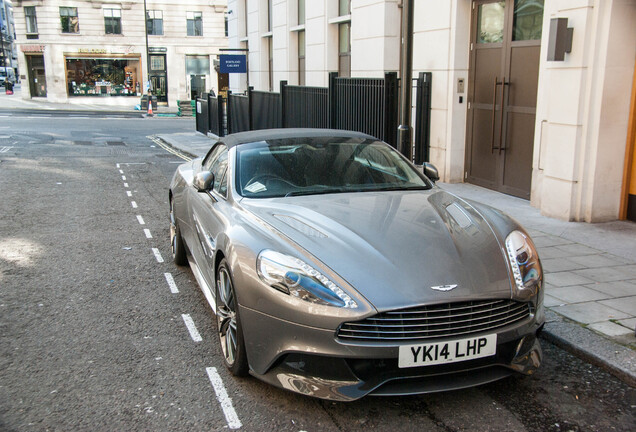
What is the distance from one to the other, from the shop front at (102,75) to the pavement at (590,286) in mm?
44881

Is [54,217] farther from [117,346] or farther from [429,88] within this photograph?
[429,88]

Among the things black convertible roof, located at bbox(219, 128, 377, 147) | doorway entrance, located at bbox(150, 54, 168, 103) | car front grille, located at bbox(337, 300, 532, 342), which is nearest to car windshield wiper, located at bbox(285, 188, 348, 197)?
black convertible roof, located at bbox(219, 128, 377, 147)

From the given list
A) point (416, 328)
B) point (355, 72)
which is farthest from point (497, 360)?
point (355, 72)

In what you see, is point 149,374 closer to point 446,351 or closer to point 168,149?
point 446,351

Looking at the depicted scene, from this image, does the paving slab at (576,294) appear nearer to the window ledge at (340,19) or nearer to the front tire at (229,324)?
the front tire at (229,324)

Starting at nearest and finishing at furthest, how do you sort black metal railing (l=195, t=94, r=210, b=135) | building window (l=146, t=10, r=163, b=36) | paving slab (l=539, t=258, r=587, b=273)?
paving slab (l=539, t=258, r=587, b=273), black metal railing (l=195, t=94, r=210, b=135), building window (l=146, t=10, r=163, b=36)

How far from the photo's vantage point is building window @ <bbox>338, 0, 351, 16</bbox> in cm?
1534

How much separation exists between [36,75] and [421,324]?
172 ft

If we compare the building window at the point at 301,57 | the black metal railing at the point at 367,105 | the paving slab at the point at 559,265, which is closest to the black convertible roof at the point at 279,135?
the paving slab at the point at 559,265

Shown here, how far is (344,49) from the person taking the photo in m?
15.9

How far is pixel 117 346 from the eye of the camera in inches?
177

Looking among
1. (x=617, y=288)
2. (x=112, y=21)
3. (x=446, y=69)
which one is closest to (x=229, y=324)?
(x=617, y=288)

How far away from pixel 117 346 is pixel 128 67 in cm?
4803

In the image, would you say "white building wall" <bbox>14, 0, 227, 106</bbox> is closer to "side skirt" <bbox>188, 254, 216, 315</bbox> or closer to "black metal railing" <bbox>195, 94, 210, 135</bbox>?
"black metal railing" <bbox>195, 94, 210, 135</bbox>
